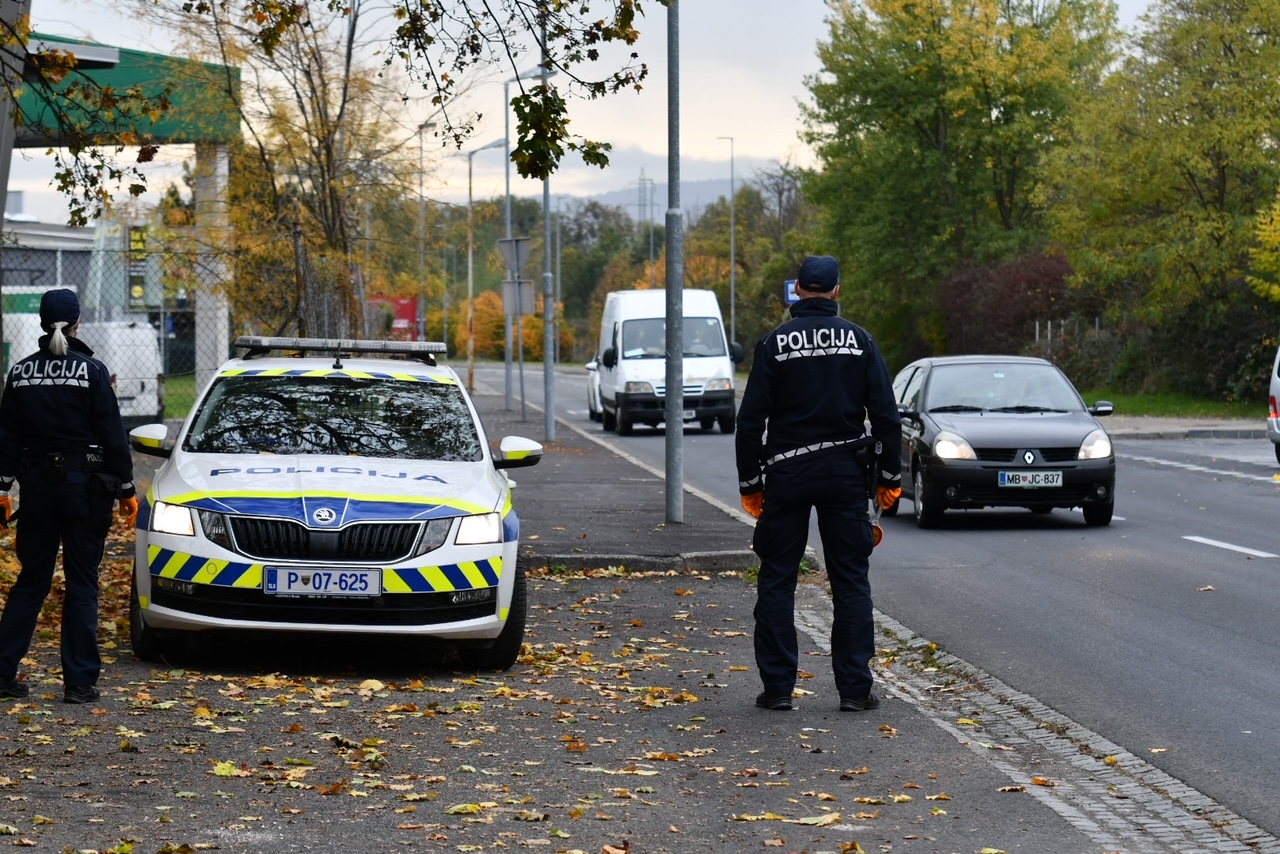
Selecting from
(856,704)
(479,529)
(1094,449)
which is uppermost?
(479,529)

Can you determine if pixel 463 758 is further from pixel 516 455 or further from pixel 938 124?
pixel 938 124

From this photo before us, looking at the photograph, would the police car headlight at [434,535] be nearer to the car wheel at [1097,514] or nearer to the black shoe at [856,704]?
the black shoe at [856,704]

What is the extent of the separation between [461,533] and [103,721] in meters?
2.01

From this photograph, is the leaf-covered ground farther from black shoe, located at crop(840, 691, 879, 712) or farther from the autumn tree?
the autumn tree

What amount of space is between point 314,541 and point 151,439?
4.48 ft

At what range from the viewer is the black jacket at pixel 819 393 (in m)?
8.20

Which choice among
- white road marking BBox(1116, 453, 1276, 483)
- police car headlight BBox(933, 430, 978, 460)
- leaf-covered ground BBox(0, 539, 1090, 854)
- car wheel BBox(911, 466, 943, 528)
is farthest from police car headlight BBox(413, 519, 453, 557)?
white road marking BBox(1116, 453, 1276, 483)

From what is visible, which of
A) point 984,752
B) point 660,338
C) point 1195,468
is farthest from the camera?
point 660,338

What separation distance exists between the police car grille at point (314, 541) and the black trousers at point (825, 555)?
1781 mm

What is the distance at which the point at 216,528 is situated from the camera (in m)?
8.88

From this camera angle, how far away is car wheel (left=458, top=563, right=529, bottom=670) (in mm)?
9266

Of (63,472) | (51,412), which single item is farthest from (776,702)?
(51,412)

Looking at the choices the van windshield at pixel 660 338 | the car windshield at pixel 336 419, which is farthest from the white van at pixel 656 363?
the car windshield at pixel 336 419

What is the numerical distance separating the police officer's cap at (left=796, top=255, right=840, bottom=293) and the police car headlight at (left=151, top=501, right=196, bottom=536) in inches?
121
